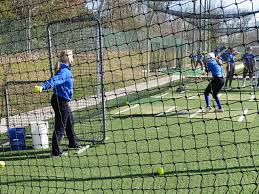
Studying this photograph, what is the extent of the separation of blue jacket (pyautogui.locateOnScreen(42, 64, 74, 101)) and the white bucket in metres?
0.88

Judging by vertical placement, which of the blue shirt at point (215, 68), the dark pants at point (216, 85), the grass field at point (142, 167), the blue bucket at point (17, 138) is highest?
Result: the blue shirt at point (215, 68)

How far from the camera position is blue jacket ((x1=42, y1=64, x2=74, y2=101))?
5527 mm

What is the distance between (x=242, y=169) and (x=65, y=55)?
2.95 meters

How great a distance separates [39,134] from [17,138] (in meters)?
0.40

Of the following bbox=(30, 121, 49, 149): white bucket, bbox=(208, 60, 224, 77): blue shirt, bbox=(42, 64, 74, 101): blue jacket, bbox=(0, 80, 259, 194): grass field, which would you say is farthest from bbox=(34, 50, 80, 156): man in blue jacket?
bbox=(208, 60, 224, 77): blue shirt

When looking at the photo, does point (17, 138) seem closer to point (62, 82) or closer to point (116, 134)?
point (62, 82)

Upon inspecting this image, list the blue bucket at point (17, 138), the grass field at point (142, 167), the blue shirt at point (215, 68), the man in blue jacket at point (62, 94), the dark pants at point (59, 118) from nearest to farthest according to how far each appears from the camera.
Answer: the grass field at point (142, 167)
the man in blue jacket at point (62, 94)
the dark pants at point (59, 118)
the blue bucket at point (17, 138)
the blue shirt at point (215, 68)

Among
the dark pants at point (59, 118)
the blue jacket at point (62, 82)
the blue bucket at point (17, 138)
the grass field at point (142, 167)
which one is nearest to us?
the grass field at point (142, 167)

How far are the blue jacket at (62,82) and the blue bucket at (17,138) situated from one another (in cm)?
113

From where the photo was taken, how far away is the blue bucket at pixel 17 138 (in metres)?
6.57

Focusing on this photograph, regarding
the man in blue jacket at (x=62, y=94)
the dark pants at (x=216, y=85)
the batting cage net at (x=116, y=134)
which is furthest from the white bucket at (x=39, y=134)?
the dark pants at (x=216, y=85)

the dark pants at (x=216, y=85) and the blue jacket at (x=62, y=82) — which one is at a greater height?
the blue jacket at (x=62, y=82)

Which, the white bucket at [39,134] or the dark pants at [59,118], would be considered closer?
the dark pants at [59,118]

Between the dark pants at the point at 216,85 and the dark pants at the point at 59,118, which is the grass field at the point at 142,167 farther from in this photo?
the dark pants at the point at 216,85
